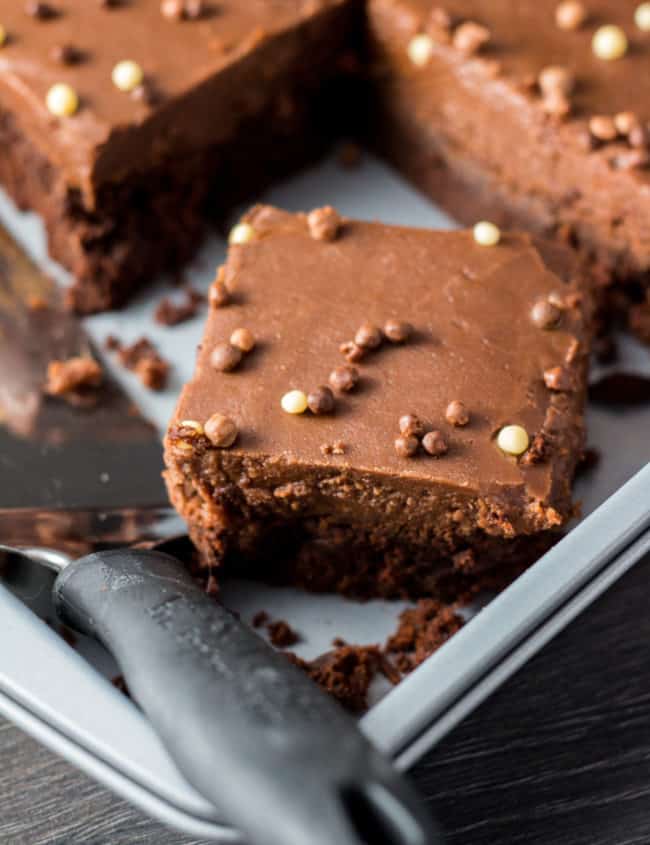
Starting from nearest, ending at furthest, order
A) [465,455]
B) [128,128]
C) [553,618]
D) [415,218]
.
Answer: [553,618]
[465,455]
[128,128]
[415,218]

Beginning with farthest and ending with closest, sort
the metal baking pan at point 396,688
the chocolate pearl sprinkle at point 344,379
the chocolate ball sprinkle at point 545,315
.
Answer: the chocolate ball sprinkle at point 545,315 < the chocolate pearl sprinkle at point 344,379 < the metal baking pan at point 396,688

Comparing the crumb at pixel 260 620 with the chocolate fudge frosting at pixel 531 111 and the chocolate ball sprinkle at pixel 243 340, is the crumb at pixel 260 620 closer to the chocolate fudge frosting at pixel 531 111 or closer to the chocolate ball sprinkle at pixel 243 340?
the chocolate ball sprinkle at pixel 243 340

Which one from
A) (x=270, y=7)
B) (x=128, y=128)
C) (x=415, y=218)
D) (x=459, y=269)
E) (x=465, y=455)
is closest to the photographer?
(x=465, y=455)

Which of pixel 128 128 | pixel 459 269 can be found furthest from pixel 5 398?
pixel 459 269

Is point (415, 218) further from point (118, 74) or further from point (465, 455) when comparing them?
point (465, 455)

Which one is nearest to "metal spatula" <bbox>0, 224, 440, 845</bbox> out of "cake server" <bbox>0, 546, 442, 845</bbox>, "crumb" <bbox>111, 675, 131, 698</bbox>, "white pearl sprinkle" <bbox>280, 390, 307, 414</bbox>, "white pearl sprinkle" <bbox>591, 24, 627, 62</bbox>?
"cake server" <bbox>0, 546, 442, 845</bbox>

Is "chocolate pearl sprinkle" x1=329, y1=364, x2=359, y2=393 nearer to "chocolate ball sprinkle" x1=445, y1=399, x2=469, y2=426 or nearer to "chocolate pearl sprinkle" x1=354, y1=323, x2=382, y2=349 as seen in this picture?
"chocolate pearl sprinkle" x1=354, y1=323, x2=382, y2=349

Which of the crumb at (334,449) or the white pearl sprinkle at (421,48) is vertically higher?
the white pearl sprinkle at (421,48)

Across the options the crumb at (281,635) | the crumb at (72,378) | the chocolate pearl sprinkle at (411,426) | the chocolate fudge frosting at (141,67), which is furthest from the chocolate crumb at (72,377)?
the chocolate pearl sprinkle at (411,426)
